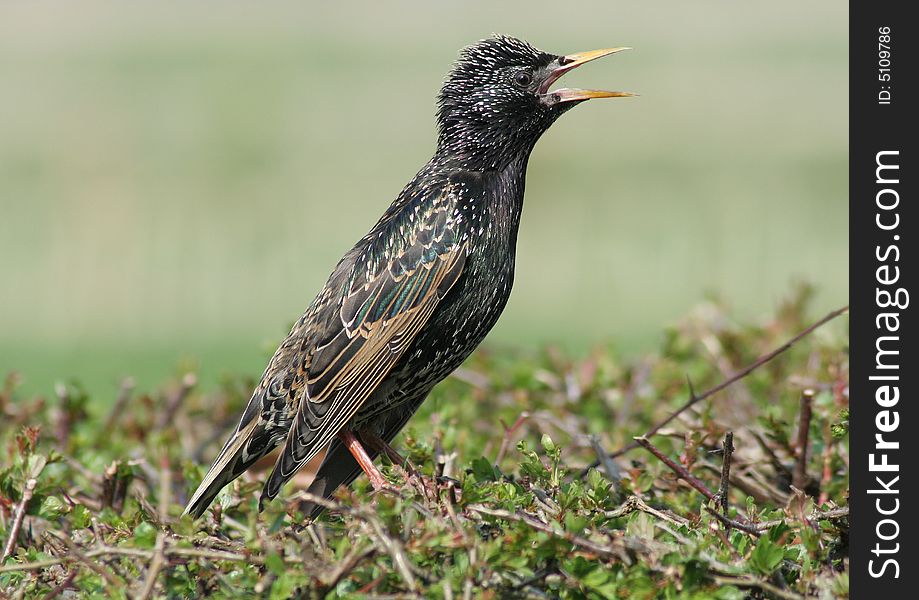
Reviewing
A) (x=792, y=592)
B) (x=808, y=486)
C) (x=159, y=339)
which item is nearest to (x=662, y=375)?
(x=808, y=486)

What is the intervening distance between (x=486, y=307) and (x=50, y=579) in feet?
5.71

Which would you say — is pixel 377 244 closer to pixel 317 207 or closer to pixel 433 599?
pixel 433 599

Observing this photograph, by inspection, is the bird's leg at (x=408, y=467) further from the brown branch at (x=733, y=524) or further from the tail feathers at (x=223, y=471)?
the brown branch at (x=733, y=524)

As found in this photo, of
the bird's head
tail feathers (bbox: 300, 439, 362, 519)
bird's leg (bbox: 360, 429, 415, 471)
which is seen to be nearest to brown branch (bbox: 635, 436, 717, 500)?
bird's leg (bbox: 360, 429, 415, 471)

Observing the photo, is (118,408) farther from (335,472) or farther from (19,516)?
(19,516)

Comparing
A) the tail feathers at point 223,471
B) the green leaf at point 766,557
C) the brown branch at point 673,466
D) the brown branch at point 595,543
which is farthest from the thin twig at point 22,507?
the green leaf at point 766,557

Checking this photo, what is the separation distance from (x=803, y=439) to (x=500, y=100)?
1.74 m

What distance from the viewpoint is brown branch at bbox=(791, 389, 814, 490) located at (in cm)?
416

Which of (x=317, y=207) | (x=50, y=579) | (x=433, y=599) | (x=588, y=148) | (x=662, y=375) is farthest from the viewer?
(x=588, y=148)

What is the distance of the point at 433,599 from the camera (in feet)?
9.75

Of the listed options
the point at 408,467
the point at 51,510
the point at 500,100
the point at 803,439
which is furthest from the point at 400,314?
the point at 803,439

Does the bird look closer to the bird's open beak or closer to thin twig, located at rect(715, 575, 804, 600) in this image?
the bird's open beak

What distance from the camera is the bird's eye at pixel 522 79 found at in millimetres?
4953
